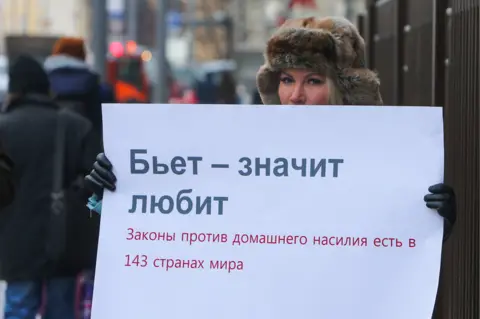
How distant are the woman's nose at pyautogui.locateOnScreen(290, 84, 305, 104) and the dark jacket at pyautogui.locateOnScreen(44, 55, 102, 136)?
4452 mm

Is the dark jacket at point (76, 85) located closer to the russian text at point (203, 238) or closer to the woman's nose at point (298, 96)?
the woman's nose at point (298, 96)

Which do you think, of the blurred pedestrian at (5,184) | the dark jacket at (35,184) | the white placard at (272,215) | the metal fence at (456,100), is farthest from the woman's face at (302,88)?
the dark jacket at (35,184)

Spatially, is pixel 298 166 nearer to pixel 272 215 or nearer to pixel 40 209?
pixel 272 215

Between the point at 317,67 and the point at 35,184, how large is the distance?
2.95 metres

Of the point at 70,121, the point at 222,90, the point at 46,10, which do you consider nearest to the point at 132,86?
the point at 222,90

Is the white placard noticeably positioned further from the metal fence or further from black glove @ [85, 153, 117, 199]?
the metal fence

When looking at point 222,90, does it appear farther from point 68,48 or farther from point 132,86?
point 68,48

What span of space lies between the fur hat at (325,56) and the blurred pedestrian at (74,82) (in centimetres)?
417

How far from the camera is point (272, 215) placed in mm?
4172

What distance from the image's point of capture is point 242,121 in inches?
166

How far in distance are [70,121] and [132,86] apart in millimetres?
11981

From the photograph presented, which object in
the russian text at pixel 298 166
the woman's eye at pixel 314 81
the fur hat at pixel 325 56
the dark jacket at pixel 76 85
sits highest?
the dark jacket at pixel 76 85

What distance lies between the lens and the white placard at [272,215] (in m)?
4.09

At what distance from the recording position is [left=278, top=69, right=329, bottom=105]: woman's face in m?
4.73
